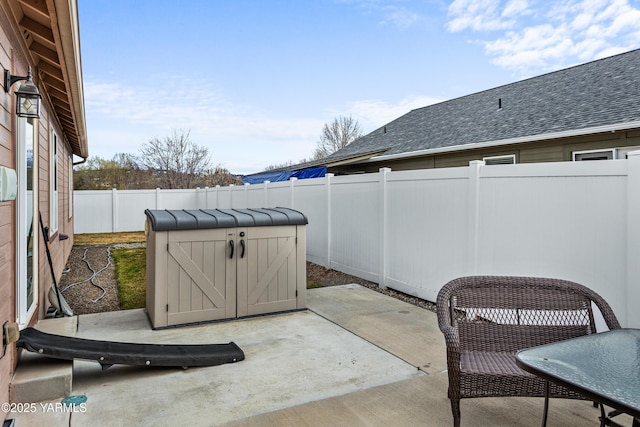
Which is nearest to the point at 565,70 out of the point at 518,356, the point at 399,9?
the point at 399,9

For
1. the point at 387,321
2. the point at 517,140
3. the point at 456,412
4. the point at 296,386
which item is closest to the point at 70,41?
the point at 296,386

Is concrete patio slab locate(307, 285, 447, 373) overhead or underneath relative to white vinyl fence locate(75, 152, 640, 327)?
underneath

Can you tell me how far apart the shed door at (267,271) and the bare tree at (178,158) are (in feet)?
75.4

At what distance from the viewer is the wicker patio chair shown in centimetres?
245

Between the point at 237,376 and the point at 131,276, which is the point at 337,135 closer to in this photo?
the point at 131,276

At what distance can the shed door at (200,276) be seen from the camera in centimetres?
448

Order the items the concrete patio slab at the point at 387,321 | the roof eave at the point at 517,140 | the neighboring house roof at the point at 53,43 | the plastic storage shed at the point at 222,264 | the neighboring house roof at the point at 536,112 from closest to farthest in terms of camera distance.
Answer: the neighboring house roof at the point at 53,43 → the concrete patio slab at the point at 387,321 → the plastic storage shed at the point at 222,264 → the roof eave at the point at 517,140 → the neighboring house roof at the point at 536,112

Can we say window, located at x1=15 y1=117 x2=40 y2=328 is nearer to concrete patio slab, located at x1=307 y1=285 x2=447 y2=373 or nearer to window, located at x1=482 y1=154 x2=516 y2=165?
concrete patio slab, located at x1=307 y1=285 x2=447 y2=373

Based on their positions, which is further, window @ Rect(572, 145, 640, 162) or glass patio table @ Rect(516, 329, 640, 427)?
window @ Rect(572, 145, 640, 162)

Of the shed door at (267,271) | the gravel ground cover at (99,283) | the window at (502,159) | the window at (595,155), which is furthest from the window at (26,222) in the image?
the window at (595,155)

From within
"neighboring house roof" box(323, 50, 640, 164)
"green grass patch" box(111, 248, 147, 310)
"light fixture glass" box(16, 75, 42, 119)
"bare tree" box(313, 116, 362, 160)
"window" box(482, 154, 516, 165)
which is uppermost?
"bare tree" box(313, 116, 362, 160)

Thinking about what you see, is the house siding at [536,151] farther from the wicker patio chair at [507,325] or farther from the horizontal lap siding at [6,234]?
the horizontal lap siding at [6,234]

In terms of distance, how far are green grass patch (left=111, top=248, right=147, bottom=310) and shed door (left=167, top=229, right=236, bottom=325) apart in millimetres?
1377

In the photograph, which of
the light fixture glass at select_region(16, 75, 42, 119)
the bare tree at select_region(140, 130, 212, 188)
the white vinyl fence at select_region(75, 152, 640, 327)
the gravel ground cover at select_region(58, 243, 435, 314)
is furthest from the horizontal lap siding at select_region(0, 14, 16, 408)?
the bare tree at select_region(140, 130, 212, 188)
